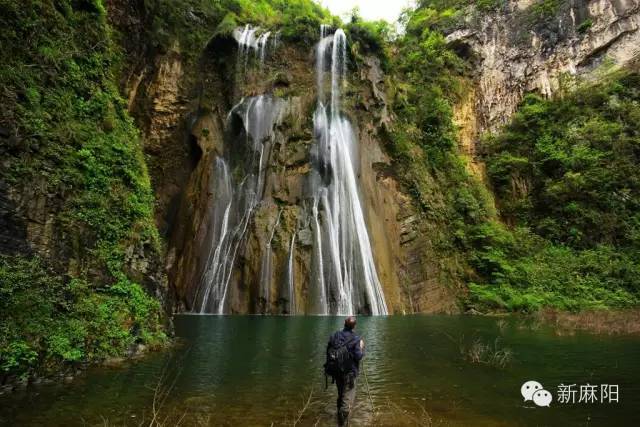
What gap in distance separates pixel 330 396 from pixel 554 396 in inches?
→ 127

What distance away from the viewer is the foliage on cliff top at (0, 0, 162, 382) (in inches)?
291

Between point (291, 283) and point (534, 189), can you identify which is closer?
point (291, 283)

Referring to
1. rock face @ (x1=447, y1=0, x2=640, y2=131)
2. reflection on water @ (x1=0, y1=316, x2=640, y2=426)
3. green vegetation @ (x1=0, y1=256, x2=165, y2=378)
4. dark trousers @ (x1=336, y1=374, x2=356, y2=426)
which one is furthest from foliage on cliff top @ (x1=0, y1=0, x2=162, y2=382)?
rock face @ (x1=447, y1=0, x2=640, y2=131)

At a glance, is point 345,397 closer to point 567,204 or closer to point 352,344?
point 352,344

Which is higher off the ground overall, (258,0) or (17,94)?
(258,0)

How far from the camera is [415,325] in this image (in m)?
15.6

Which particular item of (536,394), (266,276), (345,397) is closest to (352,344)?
(345,397)

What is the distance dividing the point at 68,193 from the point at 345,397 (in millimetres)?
7669

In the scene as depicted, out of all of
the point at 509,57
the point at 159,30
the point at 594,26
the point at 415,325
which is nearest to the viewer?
the point at 415,325

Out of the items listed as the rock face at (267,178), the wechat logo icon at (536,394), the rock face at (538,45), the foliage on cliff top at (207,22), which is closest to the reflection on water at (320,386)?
the wechat logo icon at (536,394)

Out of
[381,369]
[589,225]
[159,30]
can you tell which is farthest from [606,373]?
[159,30]

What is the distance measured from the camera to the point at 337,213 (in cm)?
2297

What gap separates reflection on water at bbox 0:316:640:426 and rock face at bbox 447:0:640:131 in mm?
27978

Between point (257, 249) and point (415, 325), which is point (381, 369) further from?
point (257, 249)
